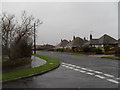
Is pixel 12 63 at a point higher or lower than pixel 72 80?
higher

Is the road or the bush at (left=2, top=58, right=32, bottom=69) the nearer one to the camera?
the road

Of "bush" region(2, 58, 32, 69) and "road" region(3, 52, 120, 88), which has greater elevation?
"bush" region(2, 58, 32, 69)

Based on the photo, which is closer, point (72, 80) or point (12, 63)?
point (72, 80)

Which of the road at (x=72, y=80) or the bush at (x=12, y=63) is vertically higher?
the bush at (x=12, y=63)

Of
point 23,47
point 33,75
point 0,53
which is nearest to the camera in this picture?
point 33,75

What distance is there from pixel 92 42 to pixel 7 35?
4389 centimetres

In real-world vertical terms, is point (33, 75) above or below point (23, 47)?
below

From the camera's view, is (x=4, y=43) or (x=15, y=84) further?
(x=4, y=43)

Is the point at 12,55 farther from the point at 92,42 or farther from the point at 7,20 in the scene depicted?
the point at 92,42

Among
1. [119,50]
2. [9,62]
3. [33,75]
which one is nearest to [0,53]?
[9,62]

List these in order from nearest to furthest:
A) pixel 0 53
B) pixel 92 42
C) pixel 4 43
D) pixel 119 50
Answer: pixel 0 53, pixel 4 43, pixel 119 50, pixel 92 42

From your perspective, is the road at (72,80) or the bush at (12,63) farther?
the bush at (12,63)

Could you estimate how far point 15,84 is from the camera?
687cm

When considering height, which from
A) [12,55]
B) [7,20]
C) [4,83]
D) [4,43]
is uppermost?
[7,20]
